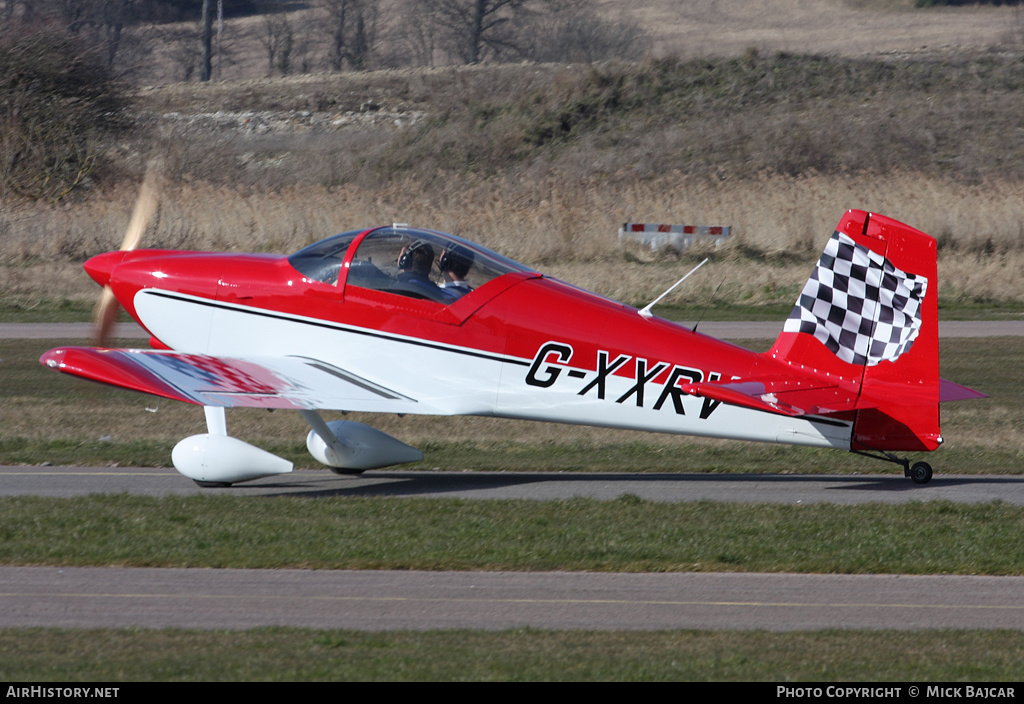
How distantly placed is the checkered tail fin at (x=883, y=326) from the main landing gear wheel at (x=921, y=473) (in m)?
1.08

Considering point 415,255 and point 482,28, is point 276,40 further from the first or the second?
point 415,255

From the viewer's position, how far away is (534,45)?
221ft

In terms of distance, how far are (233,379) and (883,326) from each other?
5375mm

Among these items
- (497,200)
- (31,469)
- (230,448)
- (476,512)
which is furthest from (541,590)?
(497,200)

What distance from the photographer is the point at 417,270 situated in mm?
9805

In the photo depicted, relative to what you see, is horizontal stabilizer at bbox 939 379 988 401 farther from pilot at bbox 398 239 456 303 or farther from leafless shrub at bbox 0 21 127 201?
leafless shrub at bbox 0 21 127 201

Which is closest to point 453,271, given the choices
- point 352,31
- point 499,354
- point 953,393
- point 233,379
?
point 499,354

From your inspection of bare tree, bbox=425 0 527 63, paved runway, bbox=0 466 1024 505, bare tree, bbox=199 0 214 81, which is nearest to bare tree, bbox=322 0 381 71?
bare tree, bbox=425 0 527 63

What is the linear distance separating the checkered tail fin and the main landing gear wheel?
1.08 metres

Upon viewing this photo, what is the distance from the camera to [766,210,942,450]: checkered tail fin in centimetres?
905

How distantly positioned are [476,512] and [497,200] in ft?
73.8

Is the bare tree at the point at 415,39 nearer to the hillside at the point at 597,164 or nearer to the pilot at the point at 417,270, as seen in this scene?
the hillside at the point at 597,164

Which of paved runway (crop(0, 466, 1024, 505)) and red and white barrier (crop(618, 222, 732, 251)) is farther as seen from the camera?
red and white barrier (crop(618, 222, 732, 251))

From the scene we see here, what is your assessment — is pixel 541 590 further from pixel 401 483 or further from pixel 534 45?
pixel 534 45
